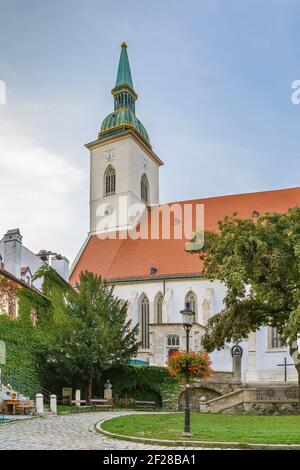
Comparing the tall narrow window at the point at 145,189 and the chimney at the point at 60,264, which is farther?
the tall narrow window at the point at 145,189

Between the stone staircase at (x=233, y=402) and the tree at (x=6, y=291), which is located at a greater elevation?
the tree at (x=6, y=291)

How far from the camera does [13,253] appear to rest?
104 feet

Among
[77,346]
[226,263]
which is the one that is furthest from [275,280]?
[77,346]

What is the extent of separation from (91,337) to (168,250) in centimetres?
1717

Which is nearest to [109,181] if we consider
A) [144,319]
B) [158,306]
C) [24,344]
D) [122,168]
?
[122,168]

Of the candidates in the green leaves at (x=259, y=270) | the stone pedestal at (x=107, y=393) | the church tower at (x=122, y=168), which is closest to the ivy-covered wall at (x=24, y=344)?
the stone pedestal at (x=107, y=393)

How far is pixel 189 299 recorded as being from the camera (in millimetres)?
44125

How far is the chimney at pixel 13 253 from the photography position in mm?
31547

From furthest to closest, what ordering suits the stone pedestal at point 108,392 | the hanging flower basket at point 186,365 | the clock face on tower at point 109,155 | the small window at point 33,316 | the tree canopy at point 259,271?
the clock face on tower at point 109,155
the stone pedestal at point 108,392
the small window at point 33,316
the tree canopy at point 259,271
the hanging flower basket at point 186,365

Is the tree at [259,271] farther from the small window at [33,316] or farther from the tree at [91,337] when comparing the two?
the small window at [33,316]

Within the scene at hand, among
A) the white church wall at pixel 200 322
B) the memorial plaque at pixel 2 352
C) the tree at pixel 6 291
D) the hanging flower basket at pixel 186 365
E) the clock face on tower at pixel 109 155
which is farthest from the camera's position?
the clock face on tower at pixel 109 155

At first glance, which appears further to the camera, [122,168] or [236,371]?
[122,168]

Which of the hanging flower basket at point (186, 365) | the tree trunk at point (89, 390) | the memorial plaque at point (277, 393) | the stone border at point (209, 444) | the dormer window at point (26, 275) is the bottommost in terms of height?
the tree trunk at point (89, 390)

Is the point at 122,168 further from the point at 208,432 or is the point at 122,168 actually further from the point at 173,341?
the point at 208,432
